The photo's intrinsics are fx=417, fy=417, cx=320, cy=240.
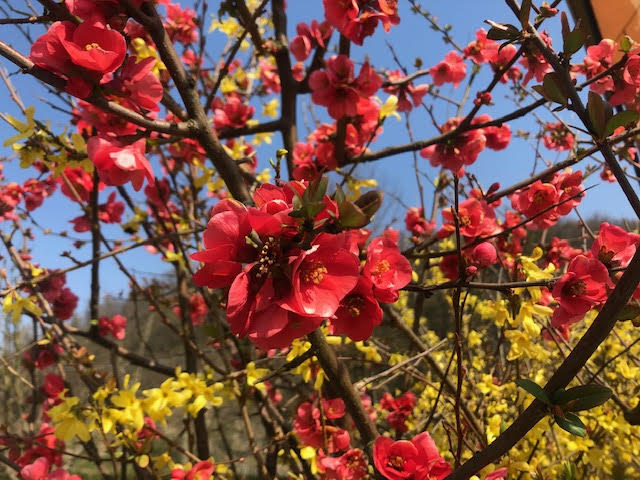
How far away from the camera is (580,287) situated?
827 millimetres

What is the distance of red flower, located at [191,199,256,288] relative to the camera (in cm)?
58

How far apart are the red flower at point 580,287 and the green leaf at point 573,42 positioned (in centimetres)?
38

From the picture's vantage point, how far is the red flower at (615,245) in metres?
0.85

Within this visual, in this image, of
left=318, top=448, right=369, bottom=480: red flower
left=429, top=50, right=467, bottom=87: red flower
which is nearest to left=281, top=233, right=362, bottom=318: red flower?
left=318, top=448, right=369, bottom=480: red flower

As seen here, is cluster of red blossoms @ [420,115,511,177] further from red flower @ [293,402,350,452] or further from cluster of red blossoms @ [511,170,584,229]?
red flower @ [293,402,350,452]

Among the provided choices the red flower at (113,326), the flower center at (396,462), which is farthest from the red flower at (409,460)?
the red flower at (113,326)

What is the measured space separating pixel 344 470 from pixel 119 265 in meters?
1.66

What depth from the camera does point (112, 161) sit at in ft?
2.83

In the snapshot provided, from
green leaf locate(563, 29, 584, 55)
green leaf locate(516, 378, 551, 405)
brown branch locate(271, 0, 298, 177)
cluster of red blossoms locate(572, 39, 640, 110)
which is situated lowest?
green leaf locate(516, 378, 551, 405)

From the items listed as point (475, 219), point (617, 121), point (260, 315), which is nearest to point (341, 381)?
point (260, 315)

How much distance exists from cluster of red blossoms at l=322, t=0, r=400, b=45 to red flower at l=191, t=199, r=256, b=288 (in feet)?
3.74

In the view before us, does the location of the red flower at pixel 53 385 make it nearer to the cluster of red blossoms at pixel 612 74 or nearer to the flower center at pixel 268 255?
the flower center at pixel 268 255

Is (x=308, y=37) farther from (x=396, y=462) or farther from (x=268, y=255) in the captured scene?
(x=396, y=462)

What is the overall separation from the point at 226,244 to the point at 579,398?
0.54 meters
